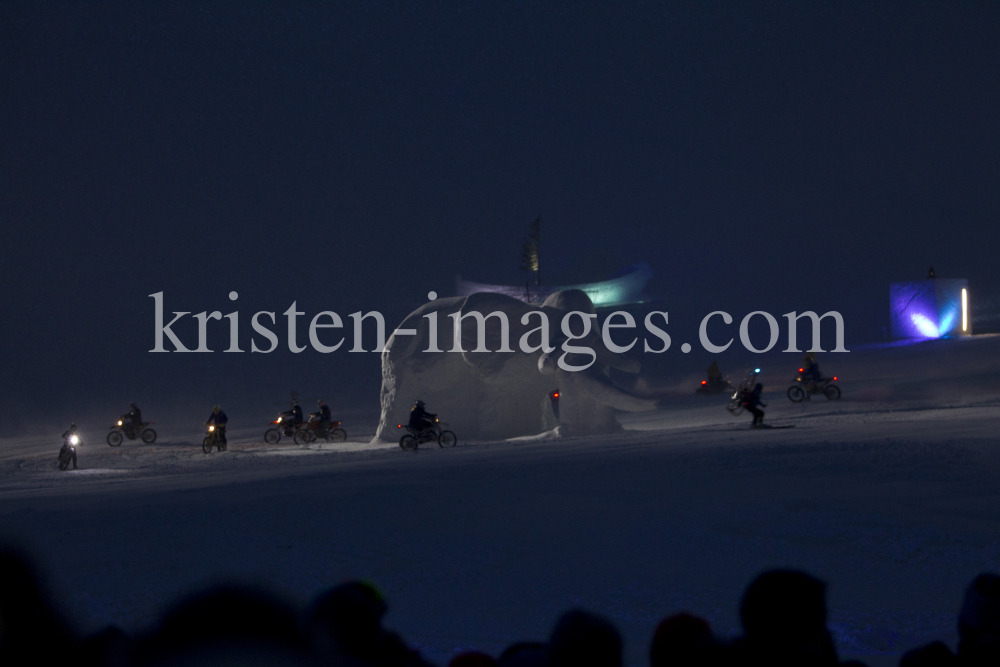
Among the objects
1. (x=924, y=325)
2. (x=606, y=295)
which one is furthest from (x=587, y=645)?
(x=606, y=295)

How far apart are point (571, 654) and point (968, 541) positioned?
5.16m

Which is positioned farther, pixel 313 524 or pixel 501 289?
pixel 501 289

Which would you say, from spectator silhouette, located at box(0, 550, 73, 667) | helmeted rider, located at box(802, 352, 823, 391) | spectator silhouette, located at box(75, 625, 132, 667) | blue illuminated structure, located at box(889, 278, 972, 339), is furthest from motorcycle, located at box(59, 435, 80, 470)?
blue illuminated structure, located at box(889, 278, 972, 339)

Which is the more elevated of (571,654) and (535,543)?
(571,654)

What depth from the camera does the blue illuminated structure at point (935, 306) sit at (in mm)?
29516

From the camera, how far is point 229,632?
3.47 ft

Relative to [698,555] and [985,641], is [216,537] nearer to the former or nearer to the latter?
[698,555]

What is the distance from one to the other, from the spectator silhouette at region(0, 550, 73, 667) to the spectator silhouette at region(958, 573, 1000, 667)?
249 cm

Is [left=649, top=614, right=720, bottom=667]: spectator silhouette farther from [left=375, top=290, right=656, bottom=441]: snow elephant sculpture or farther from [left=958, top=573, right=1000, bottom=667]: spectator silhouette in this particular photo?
[left=375, top=290, right=656, bottom=441]: snow elephant sculpture

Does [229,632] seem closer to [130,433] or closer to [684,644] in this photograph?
[684,644]

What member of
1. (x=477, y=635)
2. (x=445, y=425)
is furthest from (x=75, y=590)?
(x=445, y=425)

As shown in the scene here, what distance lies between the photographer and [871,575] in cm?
505

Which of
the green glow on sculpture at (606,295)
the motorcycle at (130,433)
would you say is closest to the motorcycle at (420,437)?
the motorcycle at (130,433)

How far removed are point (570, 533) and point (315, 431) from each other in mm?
13826
